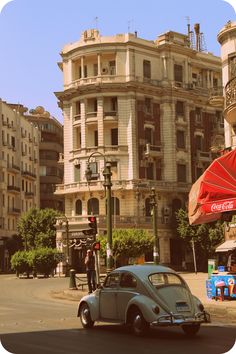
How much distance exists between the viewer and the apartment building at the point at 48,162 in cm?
9300

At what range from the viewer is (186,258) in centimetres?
6819

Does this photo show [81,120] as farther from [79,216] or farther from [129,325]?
[129,325]

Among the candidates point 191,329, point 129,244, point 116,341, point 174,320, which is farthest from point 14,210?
point 116,341

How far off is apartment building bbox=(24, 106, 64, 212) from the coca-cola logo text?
74856mm

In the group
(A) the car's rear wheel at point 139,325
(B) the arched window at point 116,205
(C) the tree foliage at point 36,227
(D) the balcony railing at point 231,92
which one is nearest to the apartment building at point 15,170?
(C) the tree foliage at point 36,227

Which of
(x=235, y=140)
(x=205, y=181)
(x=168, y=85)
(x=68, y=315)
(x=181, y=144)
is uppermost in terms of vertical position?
(x=168, y=85)

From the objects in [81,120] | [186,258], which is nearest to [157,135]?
[81,120]

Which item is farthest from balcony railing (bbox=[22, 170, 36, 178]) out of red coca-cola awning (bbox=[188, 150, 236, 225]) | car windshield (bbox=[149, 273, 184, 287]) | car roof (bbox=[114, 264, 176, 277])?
car windshield (bbox=[149, 273, 184, 287])

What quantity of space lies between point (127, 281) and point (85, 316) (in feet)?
5.31

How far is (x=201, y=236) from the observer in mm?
63312

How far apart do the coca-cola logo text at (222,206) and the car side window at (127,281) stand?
3.24 meters

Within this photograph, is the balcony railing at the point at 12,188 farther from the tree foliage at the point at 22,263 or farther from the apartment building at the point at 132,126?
the tree foliage at the point at 22,263

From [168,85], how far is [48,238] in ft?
67.7

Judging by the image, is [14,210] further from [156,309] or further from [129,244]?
[156,309]
